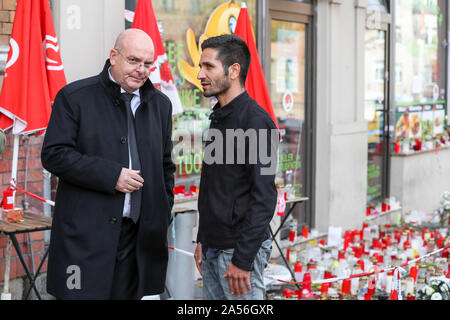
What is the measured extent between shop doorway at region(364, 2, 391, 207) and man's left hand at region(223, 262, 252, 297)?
7.39 m

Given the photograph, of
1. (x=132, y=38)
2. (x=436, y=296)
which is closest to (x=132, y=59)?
(x=132, y=38)

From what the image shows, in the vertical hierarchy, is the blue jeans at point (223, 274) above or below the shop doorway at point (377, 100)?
below

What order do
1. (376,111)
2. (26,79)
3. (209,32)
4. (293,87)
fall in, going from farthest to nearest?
(376,111), (293,87), (209,32), (26,79)

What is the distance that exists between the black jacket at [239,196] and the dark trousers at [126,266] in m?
0.35

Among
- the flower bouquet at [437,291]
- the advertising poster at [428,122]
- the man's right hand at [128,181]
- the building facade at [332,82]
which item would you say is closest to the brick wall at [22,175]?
the building facade at [332,82]

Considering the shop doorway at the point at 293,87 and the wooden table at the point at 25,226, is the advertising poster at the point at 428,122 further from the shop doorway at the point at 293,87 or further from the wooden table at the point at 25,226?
the wooden table at the point at 25,226

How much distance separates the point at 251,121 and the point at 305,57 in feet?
18.7

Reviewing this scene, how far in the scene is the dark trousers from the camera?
346 centimetres

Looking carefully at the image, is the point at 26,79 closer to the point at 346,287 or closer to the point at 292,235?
the point at 346,287

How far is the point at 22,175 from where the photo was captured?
17.3 feet

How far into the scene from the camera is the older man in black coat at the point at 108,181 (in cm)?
331

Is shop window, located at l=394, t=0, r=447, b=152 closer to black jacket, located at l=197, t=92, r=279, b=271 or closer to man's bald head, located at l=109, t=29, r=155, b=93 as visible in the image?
black jacket, located at l=197, t=92, r=279, b=271

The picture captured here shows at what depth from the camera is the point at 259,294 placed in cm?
345

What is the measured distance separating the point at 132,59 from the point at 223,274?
1148mm
